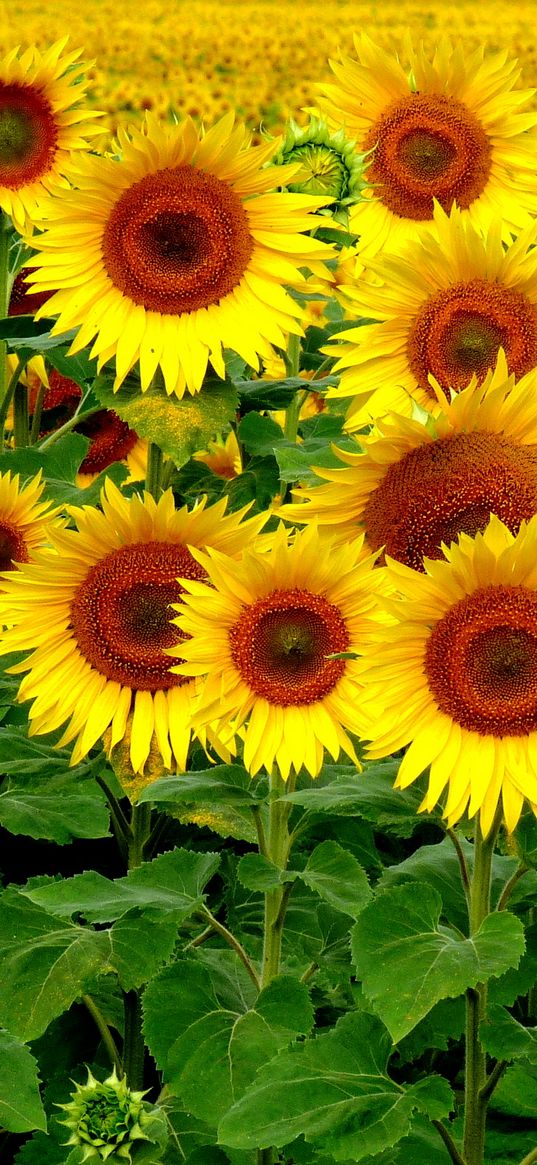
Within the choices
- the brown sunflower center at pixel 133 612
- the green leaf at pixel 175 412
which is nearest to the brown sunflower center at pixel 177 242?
the green leaf at pixel 175 412

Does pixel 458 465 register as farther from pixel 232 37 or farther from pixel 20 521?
pixel 232 37

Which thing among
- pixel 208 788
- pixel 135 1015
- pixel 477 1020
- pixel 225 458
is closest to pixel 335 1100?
pixel 477 1020

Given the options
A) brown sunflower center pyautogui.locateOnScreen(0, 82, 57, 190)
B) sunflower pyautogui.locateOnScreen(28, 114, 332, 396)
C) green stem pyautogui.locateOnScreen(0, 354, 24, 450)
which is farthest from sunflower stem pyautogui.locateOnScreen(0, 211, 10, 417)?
sunflower pyautogui.locateOnScreen(28, 114, 332, 396)

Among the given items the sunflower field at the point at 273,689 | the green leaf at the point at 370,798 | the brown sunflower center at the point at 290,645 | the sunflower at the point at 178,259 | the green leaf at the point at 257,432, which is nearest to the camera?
the sunflower field at the point at 273,689

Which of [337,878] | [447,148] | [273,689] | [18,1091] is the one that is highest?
[447,148]

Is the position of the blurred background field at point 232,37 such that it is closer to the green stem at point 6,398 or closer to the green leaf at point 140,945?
the green stem at point 6,398

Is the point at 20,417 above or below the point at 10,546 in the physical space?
above
